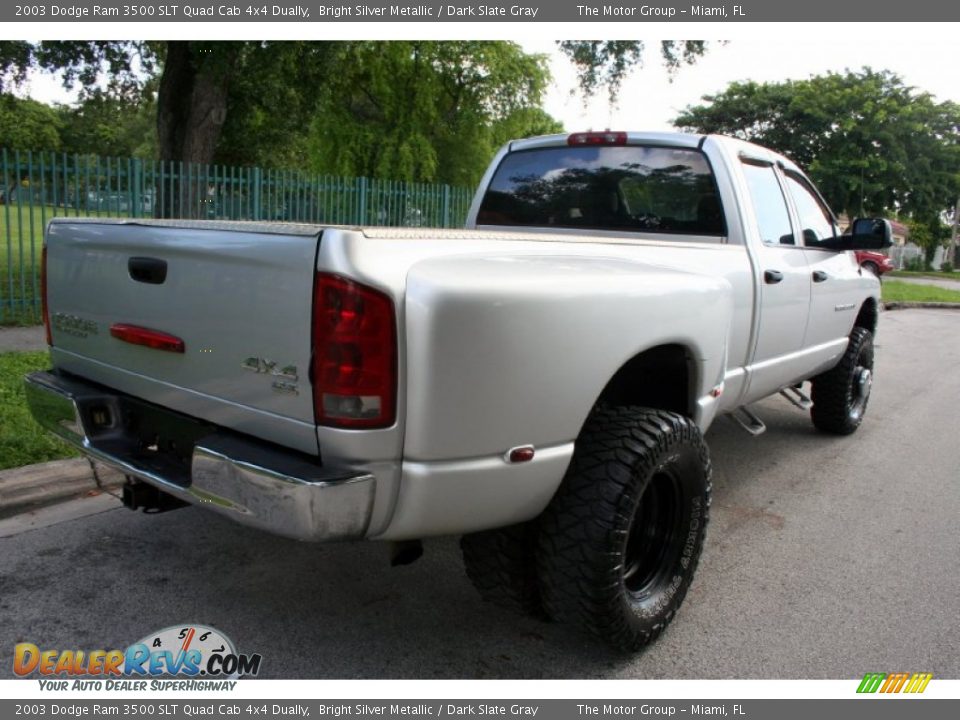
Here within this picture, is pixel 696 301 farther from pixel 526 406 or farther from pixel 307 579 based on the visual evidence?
pixel 307 579

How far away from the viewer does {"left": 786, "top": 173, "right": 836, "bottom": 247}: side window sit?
177 inches

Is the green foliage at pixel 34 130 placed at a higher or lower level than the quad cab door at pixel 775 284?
higher

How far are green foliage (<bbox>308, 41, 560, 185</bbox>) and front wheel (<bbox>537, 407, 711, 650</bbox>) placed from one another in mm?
19821

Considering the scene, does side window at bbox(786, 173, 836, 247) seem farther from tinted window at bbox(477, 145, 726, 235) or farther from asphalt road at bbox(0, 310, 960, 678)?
asphalt road at bbox(0, 310, 960, 678)

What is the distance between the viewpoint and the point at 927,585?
331 cm

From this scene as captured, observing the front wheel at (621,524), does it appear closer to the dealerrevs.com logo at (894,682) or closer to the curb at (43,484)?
the dealerrevs.com logo at (894,682)

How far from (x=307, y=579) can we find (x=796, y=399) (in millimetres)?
3611

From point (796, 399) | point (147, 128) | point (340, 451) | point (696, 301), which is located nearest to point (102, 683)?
point (340, 451)

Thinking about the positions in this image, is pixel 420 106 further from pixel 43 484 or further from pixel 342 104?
pixel 43 484

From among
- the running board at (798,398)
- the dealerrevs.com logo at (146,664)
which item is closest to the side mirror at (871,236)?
the running board at (798,398)

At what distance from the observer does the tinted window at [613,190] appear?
386 cm

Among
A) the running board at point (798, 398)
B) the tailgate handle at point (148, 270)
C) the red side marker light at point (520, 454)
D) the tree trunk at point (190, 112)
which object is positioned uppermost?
the tree trunk at point (190, 112)

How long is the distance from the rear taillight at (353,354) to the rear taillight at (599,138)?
258 cm

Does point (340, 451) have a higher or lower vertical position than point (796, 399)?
higher
